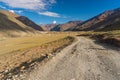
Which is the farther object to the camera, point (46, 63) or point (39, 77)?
point (46, 63)

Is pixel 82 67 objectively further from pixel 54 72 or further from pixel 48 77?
pixel 48 77

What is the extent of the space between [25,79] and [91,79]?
5.68 m

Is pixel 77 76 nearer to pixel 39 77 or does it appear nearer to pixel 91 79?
pixel 91 79

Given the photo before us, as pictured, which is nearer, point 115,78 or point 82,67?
point 115,78

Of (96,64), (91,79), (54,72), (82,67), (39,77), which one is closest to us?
(91,79)

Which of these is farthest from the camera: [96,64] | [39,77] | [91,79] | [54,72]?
[96,64]

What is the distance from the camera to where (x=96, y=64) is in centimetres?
2100

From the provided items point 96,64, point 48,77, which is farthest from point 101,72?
point 48,77

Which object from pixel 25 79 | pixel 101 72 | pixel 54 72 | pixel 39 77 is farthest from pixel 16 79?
pixel 101 72

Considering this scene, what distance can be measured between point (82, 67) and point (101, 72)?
264cm

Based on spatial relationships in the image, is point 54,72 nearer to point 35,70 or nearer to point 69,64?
point 35,70

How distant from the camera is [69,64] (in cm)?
2127

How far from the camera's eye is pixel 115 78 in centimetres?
1565

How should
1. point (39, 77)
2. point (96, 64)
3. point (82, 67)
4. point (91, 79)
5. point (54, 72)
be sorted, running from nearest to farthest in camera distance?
point (91, 79)
point (39, 77)
point (54, 72)
point (82, 67)
point (96, 64)
